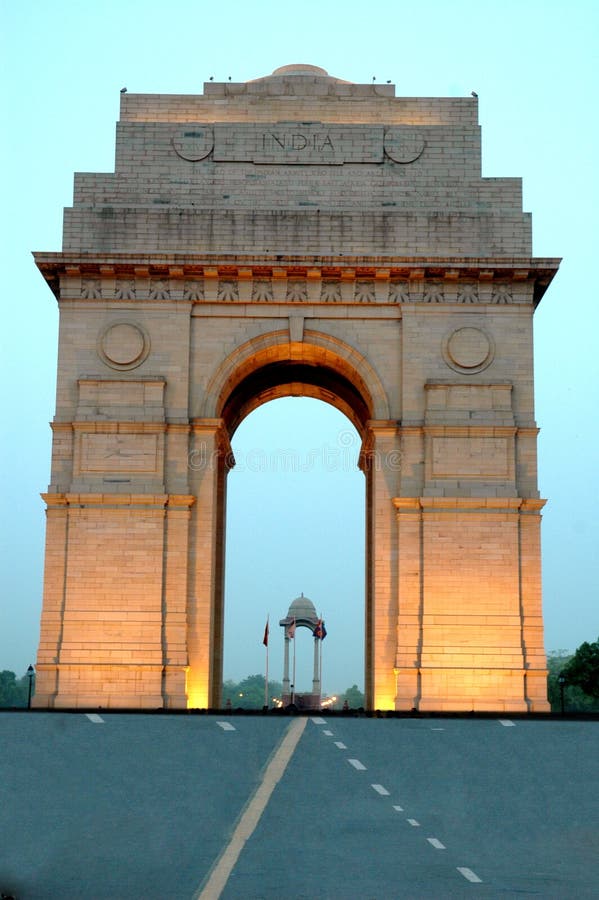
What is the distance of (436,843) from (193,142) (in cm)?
3112

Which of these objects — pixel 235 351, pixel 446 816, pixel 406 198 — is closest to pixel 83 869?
pixel 446 816

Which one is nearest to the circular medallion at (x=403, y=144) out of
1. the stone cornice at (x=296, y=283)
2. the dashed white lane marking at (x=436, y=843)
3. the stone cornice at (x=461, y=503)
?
the stone cornice at (x=296, y=283)

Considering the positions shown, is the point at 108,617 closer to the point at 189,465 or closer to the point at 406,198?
the point at 189,465

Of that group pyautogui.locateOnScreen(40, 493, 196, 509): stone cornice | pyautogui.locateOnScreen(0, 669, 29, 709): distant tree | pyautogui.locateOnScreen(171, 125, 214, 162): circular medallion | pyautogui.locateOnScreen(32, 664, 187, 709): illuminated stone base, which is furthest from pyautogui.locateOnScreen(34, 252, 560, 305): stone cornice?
pyautogui.locateOnScreen(0, 669, 29, 709): distant tree

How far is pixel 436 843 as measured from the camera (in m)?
18.8

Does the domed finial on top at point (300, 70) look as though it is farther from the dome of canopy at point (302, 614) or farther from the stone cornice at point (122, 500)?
the dome of canopy at point (302, 614)

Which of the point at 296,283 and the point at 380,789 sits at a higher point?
the point at 296,283

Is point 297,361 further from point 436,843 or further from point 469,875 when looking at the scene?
point 469,875

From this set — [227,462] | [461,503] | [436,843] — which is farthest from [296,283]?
[436,843]

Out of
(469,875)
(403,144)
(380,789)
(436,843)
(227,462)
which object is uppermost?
(403,144)

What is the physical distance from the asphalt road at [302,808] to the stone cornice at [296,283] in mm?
15757

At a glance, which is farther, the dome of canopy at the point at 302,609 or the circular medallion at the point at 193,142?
the dome of canopy at the point at 302,609

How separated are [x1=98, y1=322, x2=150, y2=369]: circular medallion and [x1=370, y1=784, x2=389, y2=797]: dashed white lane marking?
22.6 metres

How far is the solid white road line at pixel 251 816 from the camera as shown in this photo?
15.7m
